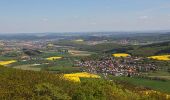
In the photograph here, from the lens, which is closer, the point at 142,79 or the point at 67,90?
the point at 67,90

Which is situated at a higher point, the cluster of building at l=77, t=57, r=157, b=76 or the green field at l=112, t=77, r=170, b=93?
the green field at l=112, t=77, r=170, b=93

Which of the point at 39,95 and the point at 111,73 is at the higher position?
the point at 39,95

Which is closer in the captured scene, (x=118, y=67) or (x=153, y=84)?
(x=153, y=84)

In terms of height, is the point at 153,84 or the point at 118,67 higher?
the point at 153,84

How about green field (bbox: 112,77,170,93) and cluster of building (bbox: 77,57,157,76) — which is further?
cluster of building (bbox: 77,57,157,76)

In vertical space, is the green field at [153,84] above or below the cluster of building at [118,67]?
above

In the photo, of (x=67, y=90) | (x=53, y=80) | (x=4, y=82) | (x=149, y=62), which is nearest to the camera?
(x=67, y=90)

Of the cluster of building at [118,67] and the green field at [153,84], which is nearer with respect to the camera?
the green field at [153,84]

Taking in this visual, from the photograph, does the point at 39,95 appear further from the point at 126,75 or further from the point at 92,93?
the point at 126,75

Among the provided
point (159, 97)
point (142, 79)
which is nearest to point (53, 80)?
point (159, 97)

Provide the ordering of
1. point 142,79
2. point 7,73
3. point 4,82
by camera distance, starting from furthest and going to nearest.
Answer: point 142,79, point 7,73, point 4,82

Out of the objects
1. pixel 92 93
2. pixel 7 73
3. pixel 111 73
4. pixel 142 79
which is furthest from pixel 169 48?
pixel 92 93
